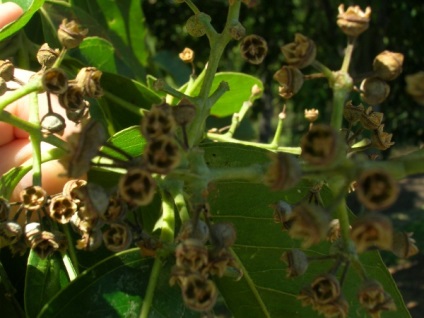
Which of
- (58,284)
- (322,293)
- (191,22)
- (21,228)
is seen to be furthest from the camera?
(58,284)

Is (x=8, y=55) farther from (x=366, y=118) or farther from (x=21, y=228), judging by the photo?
(x=366, y=118)

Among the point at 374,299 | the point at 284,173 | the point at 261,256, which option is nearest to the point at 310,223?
the point at 284,173

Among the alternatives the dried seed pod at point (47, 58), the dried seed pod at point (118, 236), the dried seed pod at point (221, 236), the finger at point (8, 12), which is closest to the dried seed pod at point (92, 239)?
the dried seed pod at point (118, 236)

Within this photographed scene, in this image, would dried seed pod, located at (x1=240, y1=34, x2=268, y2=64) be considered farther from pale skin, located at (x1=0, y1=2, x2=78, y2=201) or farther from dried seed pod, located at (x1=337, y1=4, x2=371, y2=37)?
pale skin, located at (x1=0, y1=2, x2=78, y2=201)

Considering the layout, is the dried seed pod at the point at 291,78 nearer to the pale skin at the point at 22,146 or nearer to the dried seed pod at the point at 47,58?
the dried seed pod at the point at 47,58

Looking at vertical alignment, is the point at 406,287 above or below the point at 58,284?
below

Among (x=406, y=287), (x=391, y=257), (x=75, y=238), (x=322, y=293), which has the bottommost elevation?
(x=406, y=287)

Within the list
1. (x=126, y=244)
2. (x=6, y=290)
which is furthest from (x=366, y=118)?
(x=6, y=290)

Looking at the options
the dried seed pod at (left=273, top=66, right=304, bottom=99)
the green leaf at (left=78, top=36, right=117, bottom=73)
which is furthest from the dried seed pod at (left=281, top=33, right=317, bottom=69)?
the green leaf at (left=78, top=36, right=117, bottom=73)
